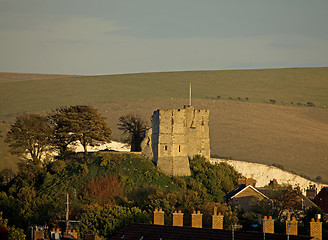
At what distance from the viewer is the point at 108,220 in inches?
2554

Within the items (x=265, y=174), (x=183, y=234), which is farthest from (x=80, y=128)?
(x=183, y=234)

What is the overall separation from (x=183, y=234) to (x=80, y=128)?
47.0 m

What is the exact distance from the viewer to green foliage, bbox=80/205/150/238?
2496 inches

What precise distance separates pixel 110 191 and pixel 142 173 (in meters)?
5.30

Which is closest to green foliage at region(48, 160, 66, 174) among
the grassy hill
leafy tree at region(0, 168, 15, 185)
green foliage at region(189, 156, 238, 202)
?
leafy tree at region(0, 168, 15, 185)

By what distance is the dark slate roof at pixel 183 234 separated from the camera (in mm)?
47537

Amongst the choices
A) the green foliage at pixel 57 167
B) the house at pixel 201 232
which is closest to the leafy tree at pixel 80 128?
the green foliage at pixel 57 167

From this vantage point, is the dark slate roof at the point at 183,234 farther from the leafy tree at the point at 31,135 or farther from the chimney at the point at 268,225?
the leafy tree at the point at 31,135

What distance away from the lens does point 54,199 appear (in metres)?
87.3

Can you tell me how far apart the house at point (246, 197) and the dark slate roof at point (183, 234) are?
27.4 meters

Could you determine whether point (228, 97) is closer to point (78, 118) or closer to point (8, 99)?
point (8, 99)

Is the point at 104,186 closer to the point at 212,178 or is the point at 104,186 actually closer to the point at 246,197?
the point at 212,178

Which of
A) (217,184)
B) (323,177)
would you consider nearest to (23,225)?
(217,184)

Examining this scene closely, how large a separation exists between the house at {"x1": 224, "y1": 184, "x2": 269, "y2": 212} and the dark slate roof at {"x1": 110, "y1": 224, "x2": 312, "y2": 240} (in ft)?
89.7
